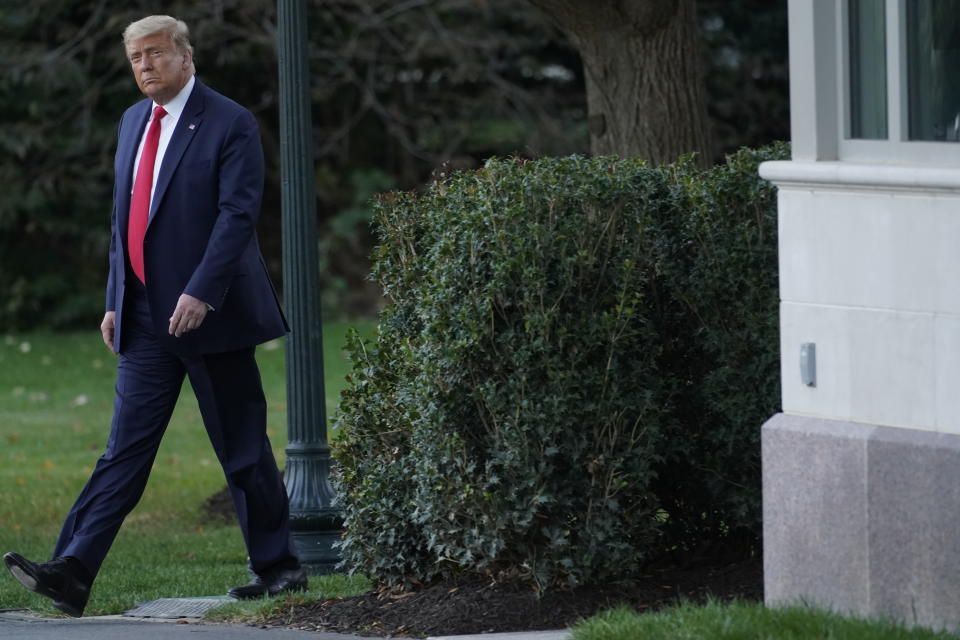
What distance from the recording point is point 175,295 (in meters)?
5.68

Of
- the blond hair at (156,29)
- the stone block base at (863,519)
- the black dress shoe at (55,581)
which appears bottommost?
the black dress shoe at (55,581)

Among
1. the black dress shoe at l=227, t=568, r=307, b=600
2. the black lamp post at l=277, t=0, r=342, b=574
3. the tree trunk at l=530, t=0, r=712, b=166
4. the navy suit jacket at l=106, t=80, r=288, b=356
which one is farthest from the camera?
the tree trunk at l=530, t=0, r=712, b=166

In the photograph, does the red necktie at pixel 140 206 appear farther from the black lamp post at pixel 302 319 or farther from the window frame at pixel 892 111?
the window frame at pixel 892 111

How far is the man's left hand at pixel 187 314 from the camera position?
547 centimetres

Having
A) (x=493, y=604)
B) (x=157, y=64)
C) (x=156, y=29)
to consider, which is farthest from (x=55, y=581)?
(x=156, y=29)

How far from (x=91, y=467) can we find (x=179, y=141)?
6029 mm

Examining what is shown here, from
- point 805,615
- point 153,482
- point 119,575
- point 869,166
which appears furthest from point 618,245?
point 153,482

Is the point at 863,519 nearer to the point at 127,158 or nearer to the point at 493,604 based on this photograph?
the point at 493,604

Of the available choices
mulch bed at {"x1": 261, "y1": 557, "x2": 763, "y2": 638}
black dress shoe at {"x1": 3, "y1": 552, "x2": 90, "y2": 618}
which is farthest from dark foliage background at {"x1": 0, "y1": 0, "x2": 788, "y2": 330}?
mulch bed at {"x1": 261, "y1": 557, "x2": 763, "y2": 638}

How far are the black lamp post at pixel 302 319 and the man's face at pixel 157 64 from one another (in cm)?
97

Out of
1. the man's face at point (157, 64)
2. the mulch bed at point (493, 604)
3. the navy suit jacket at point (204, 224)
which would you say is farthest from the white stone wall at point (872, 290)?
the man's face at point (157, 64)

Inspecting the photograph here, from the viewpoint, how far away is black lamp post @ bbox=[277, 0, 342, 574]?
21.9 ft

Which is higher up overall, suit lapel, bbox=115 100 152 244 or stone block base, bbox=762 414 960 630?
suit lapel, bbox=115 100 152 244

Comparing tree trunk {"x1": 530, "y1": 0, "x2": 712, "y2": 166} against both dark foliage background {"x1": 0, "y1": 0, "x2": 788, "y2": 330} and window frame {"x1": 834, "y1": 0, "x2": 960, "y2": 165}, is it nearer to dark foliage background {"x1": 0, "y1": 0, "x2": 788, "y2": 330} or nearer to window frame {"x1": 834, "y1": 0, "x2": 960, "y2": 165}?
window frame {"x1": 834, "y1": 0, "x2": 960, "y2": 165}
